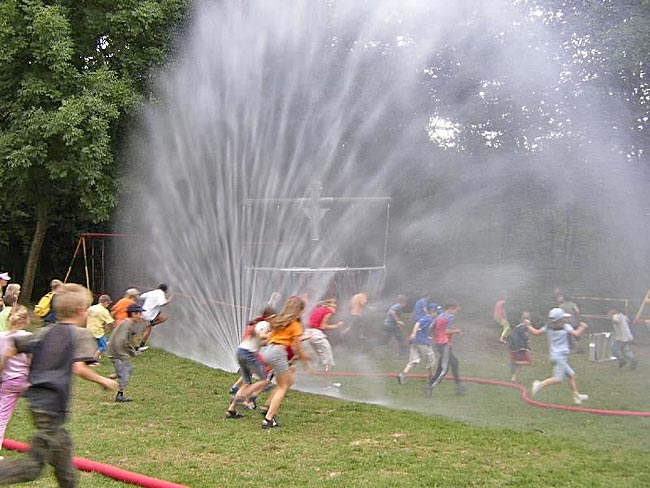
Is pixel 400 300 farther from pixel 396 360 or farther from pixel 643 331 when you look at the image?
pixel 643 331

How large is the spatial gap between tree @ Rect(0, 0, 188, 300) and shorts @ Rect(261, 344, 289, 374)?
44.5 feet

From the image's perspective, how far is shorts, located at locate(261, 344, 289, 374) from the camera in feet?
33.9

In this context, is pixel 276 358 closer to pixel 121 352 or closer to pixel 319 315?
pixel 319 315

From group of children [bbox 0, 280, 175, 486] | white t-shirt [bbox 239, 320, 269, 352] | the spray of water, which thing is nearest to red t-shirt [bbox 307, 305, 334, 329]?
white t-shirt [bbox 239, 320, 269, 352]

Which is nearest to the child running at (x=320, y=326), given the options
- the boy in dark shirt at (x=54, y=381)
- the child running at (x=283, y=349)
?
the child running at (x=283, y=349)

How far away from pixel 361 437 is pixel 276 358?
1.56m

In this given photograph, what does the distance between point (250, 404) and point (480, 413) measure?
3.55 metres

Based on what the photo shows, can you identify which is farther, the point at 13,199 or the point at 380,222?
the point at 13,199

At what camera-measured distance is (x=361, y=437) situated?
31.9 feet

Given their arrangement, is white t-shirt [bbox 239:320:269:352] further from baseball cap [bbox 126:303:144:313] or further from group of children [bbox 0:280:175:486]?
group of children [bbox 0:280:175:486]

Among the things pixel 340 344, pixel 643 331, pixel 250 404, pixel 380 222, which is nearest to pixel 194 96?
pixel 380 222

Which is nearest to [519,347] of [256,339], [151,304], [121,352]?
[256,339]

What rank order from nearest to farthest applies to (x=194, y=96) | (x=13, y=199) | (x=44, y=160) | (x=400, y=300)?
(x=400, y=300), (x=194, y=96), (x=44, y=160), (x=13, y=199)

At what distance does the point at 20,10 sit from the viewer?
77.7 ft
